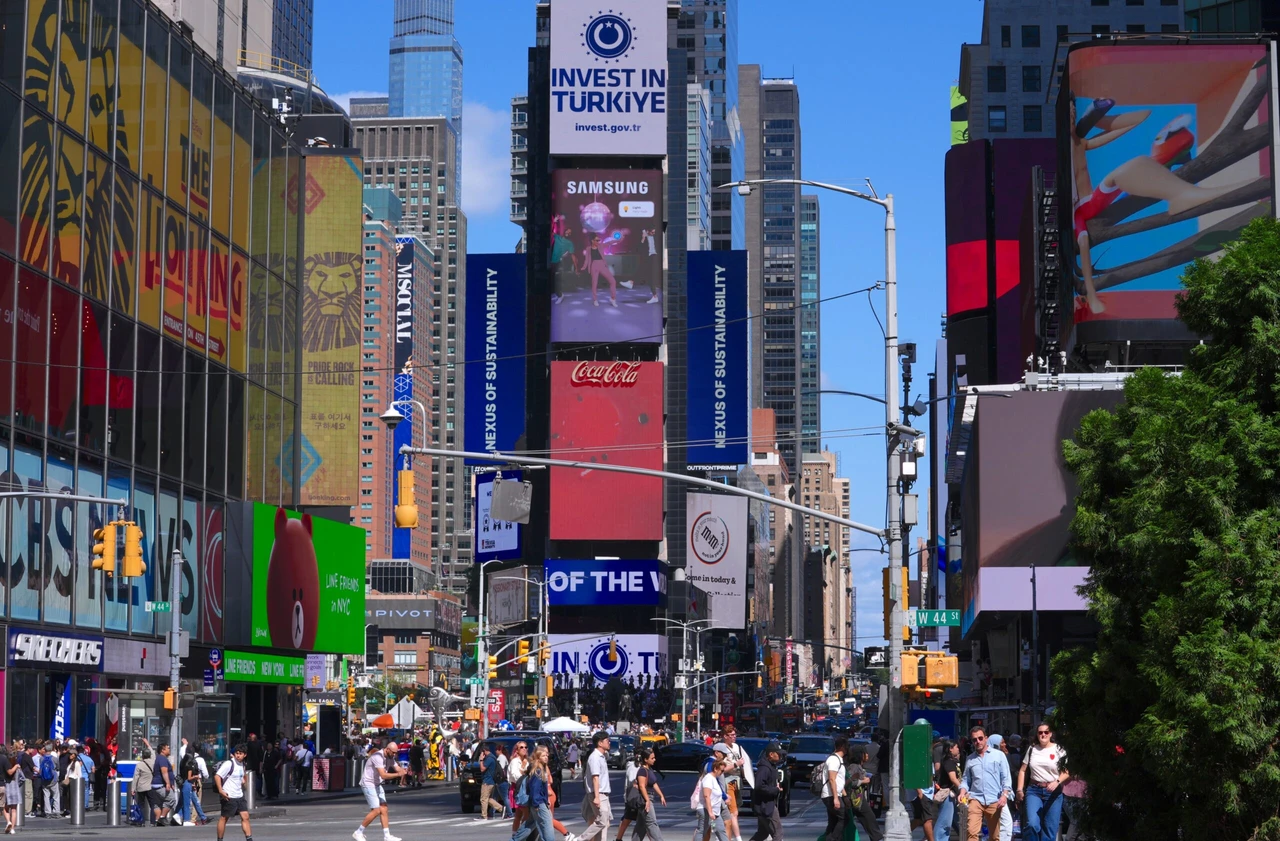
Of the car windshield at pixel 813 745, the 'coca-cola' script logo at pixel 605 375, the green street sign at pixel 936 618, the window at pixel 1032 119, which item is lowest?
the car windshield at pixel 813 745

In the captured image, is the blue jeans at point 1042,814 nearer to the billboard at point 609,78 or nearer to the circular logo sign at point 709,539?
the billboard at point 609,78

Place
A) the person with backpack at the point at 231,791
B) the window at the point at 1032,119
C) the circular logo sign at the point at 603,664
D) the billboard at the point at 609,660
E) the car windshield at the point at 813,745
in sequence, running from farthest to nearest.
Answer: the billboard at the point at 609,660
the circular logo sign at the point at 603,664
the window at the point at 1032,119
the car windshield at the point at 813,745
the person with backpack at the point at 231,791

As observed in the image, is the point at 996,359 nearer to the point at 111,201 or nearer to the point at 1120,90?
the point at 1120,90

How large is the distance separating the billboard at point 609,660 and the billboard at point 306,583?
87.4 metres


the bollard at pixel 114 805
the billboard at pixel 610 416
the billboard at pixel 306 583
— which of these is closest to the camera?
the bollard at pixel 114 805

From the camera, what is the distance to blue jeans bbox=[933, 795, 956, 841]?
24.7 metres

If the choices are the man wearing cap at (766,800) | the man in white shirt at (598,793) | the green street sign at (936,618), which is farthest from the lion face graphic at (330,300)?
the man wearing cap at (766,800)

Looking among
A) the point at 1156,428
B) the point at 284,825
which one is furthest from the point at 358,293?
the point at 1156,428

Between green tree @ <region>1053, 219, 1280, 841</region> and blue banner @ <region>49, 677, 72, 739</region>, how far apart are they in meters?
35.9

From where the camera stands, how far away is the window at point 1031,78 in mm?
134500

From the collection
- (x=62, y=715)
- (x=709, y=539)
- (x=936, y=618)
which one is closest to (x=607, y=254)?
(x=709, y=539)

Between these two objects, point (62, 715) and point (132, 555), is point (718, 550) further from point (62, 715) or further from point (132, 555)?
point (132, 555)

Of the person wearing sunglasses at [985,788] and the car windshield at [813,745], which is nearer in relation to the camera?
the person wearing sunglasses at [985,788]

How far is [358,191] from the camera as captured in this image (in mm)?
71000
